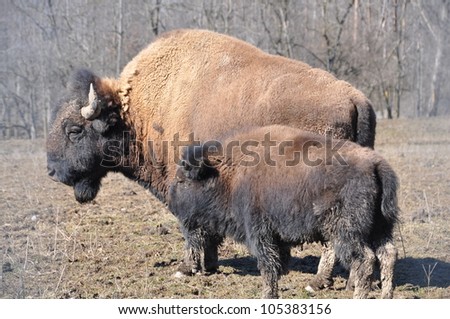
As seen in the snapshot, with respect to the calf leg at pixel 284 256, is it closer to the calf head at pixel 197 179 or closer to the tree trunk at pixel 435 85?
the calf head at pixel 197 179

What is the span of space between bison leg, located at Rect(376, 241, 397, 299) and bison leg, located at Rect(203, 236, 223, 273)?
205 centimetres

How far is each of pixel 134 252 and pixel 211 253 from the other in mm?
1245

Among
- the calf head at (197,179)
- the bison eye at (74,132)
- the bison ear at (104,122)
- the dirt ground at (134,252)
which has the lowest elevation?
the dirt ground at (134,252)

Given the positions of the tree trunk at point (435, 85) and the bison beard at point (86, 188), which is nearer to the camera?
the bison beard at point (86, 188)

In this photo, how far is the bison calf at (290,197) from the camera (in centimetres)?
586

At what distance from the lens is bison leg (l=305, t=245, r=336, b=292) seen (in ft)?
23.0

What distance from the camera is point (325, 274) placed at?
712 centimetres

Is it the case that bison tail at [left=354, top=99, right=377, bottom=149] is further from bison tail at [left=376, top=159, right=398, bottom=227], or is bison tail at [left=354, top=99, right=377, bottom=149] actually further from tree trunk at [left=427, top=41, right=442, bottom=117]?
tree trunk at [left=427, top=41, right=442, bottom=117]

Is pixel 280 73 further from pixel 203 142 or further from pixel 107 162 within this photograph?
pixel 107 162

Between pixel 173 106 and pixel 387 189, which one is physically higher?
pixel 173 106

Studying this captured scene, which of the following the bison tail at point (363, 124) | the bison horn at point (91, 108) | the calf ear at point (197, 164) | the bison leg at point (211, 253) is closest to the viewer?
the calf ear at point (197, 164)

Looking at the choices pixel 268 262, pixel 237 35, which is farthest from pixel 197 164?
pixel 237 35

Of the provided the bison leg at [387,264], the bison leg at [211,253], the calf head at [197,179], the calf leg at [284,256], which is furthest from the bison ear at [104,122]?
the bison leg at [387,264]

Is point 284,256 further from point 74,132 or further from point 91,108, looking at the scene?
point 74,132
